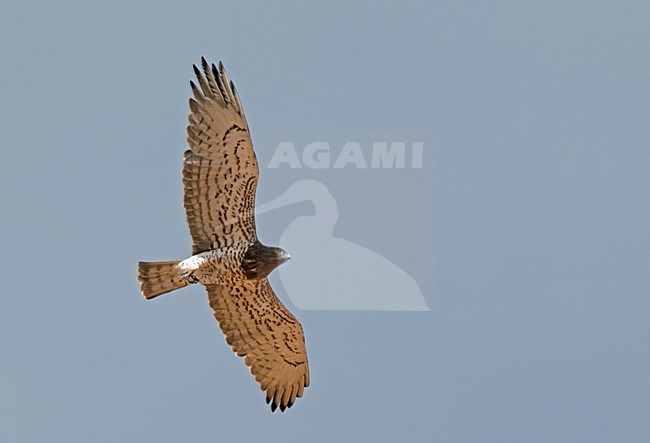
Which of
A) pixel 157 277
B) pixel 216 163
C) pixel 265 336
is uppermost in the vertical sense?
pixel 216 163

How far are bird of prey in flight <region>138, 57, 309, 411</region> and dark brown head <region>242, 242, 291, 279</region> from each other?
0.04 feet

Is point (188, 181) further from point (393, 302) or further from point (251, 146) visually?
point (393, 302)

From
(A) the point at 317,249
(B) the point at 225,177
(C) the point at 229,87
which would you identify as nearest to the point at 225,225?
(B) the point at 225,177

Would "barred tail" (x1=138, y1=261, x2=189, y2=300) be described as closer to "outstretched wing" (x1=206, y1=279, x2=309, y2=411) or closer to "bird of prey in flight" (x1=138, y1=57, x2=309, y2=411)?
"bird of prey in flight" (x1=138, y1=57, x2=309, y2=411)

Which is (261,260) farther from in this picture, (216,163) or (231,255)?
(216,163)

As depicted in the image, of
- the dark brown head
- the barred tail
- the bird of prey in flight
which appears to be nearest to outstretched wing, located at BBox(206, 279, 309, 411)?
the bird of prey in flight

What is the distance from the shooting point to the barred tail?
47.9ft

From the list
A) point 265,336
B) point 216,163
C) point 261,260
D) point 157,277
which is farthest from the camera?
point 265,336

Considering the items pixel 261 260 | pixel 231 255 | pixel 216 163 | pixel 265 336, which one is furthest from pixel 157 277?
pixel 265 336

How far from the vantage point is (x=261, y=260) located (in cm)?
1476

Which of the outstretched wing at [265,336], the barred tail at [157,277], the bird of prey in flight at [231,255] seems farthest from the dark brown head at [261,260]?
the barred tail at [157,277]

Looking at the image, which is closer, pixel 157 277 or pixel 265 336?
pixel 157 277

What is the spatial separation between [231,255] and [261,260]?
1.11ft

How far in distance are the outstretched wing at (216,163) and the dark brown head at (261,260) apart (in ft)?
1.20
